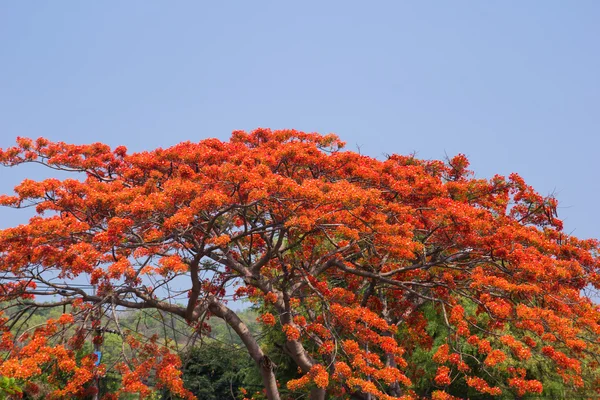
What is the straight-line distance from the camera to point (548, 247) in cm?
963

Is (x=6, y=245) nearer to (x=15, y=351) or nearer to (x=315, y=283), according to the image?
(x=15, y=351)

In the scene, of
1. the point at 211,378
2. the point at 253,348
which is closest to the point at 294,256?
the point at 253,348

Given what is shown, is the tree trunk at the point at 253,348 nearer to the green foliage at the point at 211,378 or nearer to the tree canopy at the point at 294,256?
the tree canopy at the point at 294,256

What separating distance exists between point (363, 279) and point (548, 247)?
3349 millimetres

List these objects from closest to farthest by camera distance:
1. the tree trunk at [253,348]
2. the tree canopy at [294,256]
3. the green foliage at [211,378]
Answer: the tree canopy at [294,256], the tree trunk at [253,348], the green foliage at [211,378]

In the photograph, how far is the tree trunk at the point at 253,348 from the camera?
9352 millimetres

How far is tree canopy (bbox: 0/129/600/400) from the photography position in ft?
26.5

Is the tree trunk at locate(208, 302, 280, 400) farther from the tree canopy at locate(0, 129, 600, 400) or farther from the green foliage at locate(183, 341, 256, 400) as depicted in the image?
the green foliage at locate(183, 341, 256, 400)

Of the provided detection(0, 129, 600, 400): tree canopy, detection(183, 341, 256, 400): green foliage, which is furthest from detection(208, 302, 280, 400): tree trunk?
detection(183, 341, 256, 400): green foliage

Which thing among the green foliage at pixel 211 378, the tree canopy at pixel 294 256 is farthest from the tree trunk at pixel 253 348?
the green foliage at pixel 211 378

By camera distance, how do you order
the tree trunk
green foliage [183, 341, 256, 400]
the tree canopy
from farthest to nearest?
green foliage [183, 341, 256, 400]
the tree trunk
the tree canopy

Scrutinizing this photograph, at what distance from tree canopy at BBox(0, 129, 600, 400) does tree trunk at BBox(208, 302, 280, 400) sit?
0.02 metres

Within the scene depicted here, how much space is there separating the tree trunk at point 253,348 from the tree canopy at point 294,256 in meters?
0.02

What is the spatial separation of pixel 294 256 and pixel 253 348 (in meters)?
1.93
